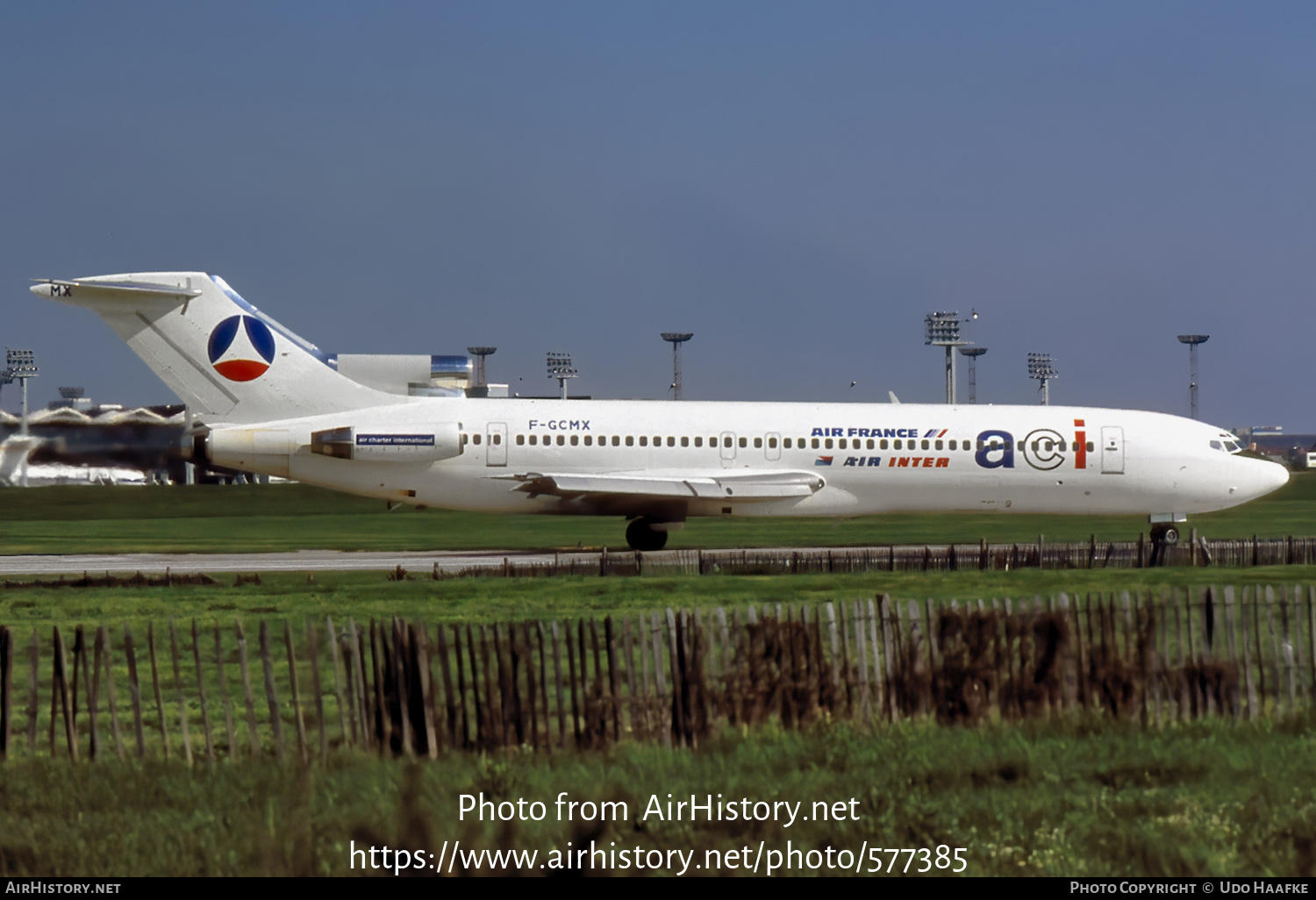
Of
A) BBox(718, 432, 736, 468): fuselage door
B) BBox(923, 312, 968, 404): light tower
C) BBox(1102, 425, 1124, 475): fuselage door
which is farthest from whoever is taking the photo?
BBox(923, 312, 968, 404): light tower

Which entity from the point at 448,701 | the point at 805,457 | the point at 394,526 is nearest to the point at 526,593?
the point at 448,701

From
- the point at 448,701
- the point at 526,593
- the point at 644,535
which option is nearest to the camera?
the point at 448,701

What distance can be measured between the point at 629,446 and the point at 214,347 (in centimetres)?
1023

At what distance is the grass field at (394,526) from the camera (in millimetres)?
41531

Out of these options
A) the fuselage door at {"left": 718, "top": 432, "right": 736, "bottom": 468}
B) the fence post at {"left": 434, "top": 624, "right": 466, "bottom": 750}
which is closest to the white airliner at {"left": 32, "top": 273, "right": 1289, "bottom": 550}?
the fuselage door at {"left": 718, "top": 432, "right": 736, "bottom": 468}

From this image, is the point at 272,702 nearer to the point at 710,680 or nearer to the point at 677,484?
the point at 710,680

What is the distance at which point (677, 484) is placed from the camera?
34.2 meters

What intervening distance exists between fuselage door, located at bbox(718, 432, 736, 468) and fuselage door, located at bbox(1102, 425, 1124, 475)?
934 cm

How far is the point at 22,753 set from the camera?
40.4 feet

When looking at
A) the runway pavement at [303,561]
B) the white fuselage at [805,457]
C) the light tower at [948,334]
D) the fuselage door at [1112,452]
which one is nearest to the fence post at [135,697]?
the runway pavement at [303,561]

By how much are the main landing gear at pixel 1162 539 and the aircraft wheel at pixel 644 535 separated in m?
11.9

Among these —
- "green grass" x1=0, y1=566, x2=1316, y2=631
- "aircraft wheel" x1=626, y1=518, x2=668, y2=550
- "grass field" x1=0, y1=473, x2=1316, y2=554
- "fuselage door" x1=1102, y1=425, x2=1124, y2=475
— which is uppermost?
"fuselage door" x1=1102, y1=425, x2=1124, y2=475

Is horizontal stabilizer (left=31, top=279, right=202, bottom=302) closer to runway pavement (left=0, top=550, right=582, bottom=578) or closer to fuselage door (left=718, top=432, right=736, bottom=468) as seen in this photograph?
runway pavement (left=0, top=550, right=582, bottom=578)

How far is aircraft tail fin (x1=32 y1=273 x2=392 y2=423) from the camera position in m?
34.0
